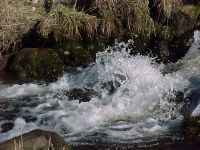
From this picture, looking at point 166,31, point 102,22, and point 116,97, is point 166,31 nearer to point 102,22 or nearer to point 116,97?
point 102,22

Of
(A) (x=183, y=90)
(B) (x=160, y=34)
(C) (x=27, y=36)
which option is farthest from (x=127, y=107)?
(C) (x=27, y=36)

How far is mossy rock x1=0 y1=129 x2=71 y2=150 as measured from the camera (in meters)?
6.66

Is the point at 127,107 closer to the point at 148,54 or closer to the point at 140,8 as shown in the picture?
the point at 148,54

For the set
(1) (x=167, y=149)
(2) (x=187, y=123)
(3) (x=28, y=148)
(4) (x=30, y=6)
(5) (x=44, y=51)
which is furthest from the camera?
(4) (x=30, y=6)

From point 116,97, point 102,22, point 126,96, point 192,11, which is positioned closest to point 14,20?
point 102,22

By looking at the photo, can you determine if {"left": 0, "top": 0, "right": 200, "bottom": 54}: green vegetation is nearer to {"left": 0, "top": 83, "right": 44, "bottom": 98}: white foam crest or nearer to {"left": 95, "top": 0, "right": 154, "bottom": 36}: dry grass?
{"left": 95, "top": 0, "right": 154, "bottom": 36}: dry grass

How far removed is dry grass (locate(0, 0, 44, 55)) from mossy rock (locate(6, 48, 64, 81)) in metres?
0.66

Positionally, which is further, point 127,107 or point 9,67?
point 9,67

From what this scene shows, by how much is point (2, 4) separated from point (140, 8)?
3448 mm

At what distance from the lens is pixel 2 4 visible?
467 inches

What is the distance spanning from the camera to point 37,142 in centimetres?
673

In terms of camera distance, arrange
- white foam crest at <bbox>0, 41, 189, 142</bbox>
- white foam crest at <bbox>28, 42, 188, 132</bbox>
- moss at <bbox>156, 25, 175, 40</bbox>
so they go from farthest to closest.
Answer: moss at <bbox>156, 25, 175, 40</bbox> < white foam crest at <bbox>28, 42, 188, 132</bbox> < white foam crest at <bbox>0, 41, 189, 142</bbox>

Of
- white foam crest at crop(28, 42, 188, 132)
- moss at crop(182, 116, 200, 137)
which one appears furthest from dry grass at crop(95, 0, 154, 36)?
moss at crop(182, 116, 200, 137)

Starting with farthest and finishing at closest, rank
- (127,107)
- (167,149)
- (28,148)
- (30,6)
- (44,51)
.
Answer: (30,6), (44,51), (127,107), (167,149), (28,148)
